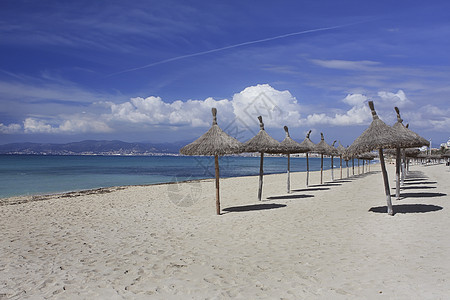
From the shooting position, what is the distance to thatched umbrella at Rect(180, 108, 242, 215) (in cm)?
859

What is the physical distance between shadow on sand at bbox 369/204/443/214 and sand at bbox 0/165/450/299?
33 mm

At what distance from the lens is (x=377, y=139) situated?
807cm

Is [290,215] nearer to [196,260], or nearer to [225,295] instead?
[196,260]

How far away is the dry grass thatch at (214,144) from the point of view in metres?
8.59

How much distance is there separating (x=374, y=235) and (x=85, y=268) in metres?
5.45

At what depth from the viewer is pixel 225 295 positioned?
3900mm

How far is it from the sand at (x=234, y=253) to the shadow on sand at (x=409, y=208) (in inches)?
1.3

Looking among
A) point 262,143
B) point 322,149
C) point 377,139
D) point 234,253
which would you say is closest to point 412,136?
point 377,139

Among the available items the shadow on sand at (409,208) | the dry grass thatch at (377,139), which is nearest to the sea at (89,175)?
the dry grass thatch at (377,139)

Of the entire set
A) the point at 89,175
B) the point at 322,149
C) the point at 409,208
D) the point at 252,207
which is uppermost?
the point at 322,149

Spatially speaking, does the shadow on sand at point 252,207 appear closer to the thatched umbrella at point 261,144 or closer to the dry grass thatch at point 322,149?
the thatched umbrella at point 261,144

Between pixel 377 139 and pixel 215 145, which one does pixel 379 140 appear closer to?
pixel 377 139

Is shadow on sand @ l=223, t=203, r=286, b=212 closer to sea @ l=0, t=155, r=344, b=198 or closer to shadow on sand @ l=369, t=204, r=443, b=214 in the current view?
sea @ l=0, t=155, r=344, b=198

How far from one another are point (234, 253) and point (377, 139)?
4968 mm
